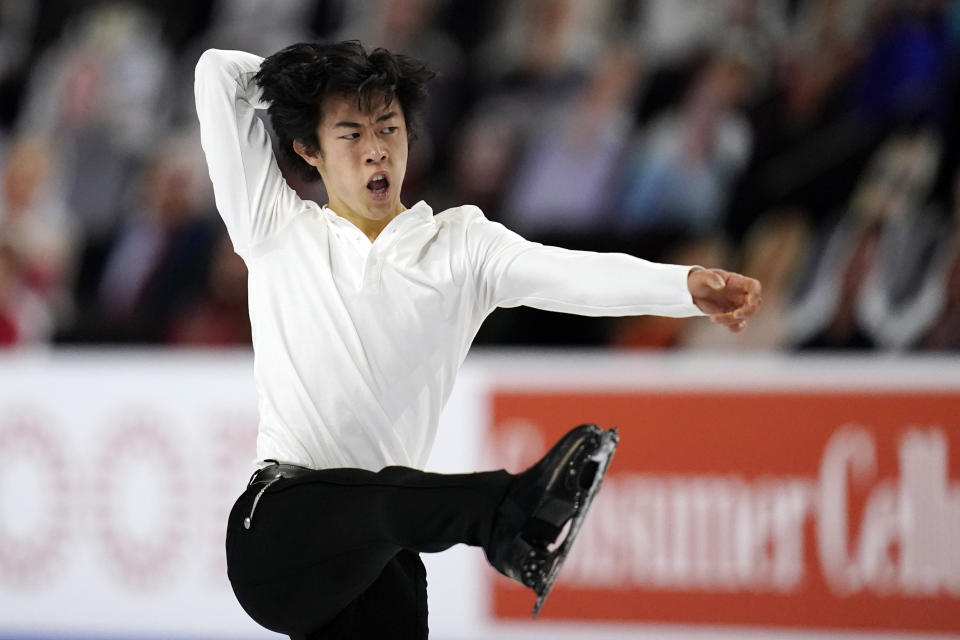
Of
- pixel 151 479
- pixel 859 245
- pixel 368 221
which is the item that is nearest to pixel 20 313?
pixel 151 479

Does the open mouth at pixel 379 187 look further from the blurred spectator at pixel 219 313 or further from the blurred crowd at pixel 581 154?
the blurred spectator at pixel 219 313

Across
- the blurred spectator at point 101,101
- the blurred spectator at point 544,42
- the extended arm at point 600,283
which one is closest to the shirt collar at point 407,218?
the extended arm at point 600,283

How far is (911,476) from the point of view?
589 cm

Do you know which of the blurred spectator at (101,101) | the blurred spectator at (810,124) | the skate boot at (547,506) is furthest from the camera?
the blurred spectator at (101,101)

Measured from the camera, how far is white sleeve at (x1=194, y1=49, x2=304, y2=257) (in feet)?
11.5

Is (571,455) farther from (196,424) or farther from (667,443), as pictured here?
(196,424)

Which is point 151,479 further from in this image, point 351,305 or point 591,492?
point 591,492

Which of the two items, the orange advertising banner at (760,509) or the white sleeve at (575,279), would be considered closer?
the white sleeve at (575,279)

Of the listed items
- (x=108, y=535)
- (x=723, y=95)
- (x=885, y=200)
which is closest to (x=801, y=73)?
(x=723, y=95)

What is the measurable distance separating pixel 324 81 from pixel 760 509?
3.49 metres

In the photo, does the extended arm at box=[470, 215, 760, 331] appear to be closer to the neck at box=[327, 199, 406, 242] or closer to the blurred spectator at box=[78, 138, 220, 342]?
the neck at box=[327, 199, 406, 242]

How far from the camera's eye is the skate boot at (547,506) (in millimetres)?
2783

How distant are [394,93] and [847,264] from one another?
3857mm

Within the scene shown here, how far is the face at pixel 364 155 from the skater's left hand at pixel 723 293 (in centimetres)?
82
